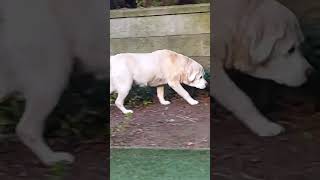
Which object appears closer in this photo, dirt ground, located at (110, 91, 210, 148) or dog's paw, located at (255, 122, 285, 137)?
dog's paw, located at (255, 122, 285, 137)

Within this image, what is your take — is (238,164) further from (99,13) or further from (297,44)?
(99,13)

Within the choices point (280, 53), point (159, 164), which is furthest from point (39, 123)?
point (280, 53)

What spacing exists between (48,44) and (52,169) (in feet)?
2.21

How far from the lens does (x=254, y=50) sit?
124 inches

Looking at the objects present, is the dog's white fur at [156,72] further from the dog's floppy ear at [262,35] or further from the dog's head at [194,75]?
the dog's floppy ear at [262,35]

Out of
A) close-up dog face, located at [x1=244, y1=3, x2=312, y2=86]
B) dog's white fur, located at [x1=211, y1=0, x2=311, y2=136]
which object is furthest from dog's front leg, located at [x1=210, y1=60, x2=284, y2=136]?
close-up dog face, located at [x1=244, y1=3, x2=312, y2=86]

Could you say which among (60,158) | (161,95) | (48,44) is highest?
(48,44)

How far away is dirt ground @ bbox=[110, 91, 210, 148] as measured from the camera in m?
3.54

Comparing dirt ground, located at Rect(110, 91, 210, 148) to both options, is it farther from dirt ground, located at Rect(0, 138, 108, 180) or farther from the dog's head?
dirt ground, located at Rect(0, 138, 108, 180)

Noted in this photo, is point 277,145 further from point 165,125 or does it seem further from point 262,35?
point 165,125

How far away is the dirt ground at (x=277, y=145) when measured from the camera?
10.2 feet

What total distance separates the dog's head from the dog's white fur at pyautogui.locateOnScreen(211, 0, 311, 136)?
26cm

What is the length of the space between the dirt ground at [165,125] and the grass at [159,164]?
0.05m

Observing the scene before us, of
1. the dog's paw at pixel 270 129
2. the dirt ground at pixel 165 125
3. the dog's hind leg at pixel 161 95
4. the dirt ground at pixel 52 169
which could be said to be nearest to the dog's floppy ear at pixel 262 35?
the dog's paw at pixel 270 129
